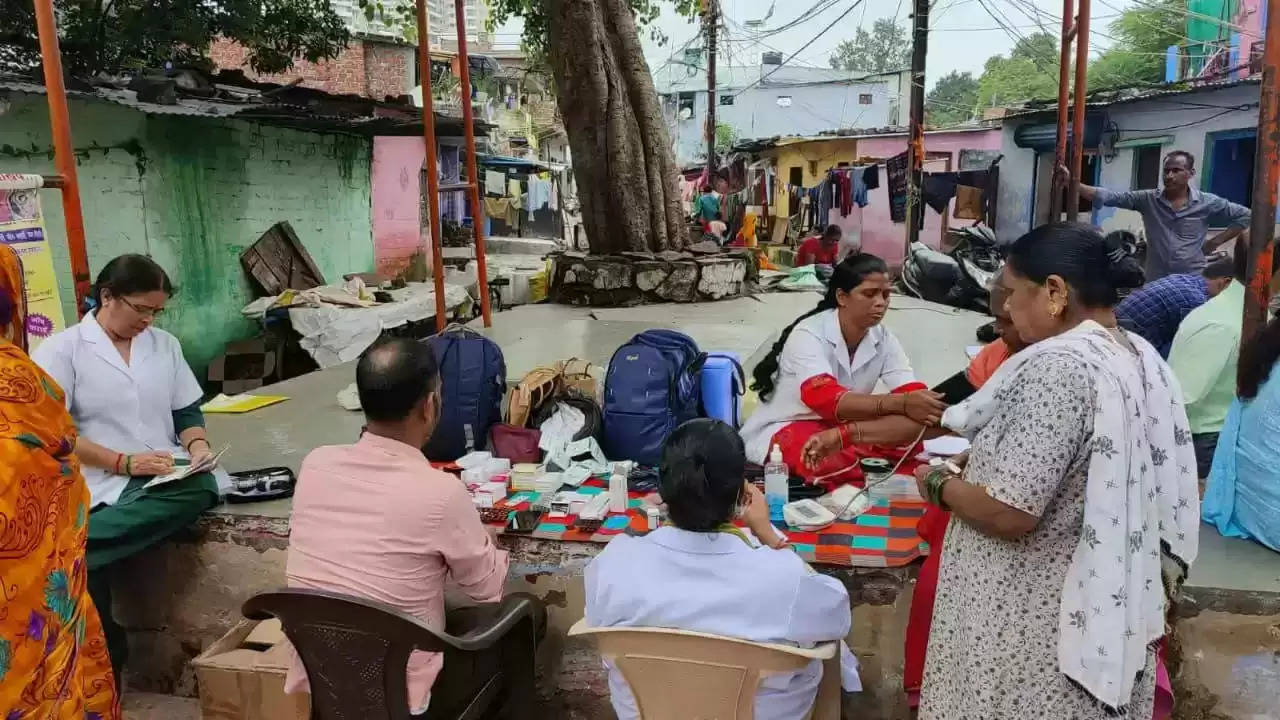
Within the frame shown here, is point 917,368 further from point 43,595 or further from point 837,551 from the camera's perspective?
point 43,595

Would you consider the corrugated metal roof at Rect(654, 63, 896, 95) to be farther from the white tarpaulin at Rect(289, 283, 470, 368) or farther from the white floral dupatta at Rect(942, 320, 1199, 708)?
the white floral dupatta at Rect(942, 320, 1199, 708)

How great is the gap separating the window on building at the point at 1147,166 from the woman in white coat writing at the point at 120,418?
49.8ft

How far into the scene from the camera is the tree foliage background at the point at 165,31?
343 inches

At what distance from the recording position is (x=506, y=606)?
2533mm

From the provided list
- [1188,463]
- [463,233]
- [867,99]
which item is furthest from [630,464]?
[867,99]

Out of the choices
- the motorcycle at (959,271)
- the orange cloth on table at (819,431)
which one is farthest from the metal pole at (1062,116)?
the motorcycle at (959,271)

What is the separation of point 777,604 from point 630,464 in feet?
6.37

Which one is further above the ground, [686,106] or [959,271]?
[686,106]

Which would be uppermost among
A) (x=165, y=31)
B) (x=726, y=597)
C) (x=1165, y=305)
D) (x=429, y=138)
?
(x=165, y=31)

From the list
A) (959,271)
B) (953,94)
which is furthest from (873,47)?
(959,271)

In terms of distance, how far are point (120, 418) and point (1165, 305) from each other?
4462 mm

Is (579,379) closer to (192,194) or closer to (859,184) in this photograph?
(192,194)

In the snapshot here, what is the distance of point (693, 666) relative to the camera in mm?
1917

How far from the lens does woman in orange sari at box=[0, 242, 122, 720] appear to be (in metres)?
1.71
